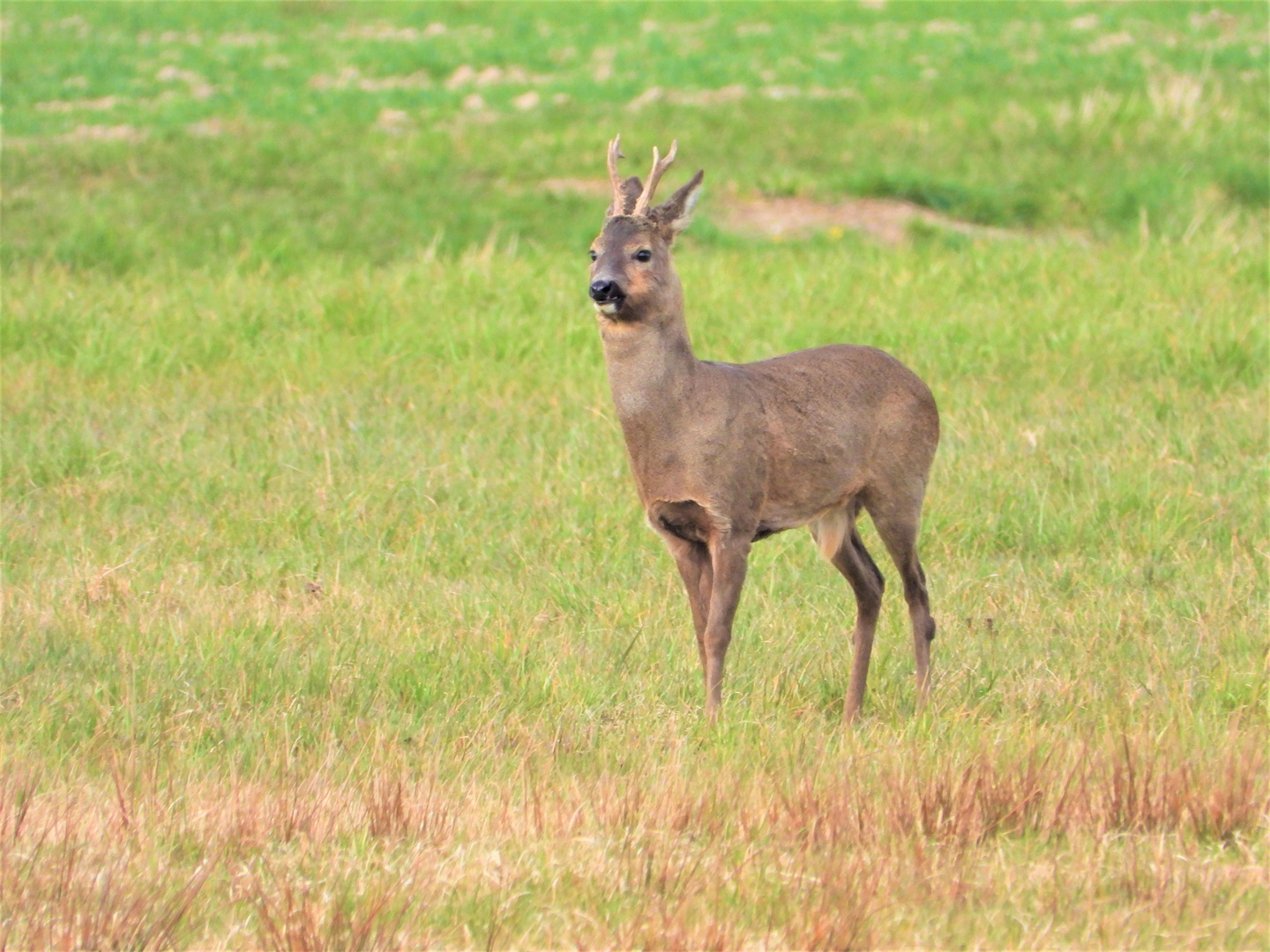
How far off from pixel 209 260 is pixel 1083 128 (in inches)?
362

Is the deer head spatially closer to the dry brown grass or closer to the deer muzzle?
the deer muzzle

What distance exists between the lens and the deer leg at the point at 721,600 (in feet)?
16.2

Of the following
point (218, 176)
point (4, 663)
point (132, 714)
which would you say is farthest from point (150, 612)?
point (218, 176)

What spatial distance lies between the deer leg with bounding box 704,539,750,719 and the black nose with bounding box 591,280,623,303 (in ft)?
2.56

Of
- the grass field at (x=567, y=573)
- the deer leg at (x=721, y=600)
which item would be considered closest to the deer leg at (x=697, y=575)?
the deer leg at (x=721, y=600)

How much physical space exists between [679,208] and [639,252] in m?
0.27

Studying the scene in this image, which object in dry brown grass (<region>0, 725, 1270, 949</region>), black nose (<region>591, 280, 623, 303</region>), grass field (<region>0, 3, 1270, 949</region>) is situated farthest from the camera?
black nose (<region>591, 280, 623, 303</region>)

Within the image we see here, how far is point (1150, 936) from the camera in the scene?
337cm

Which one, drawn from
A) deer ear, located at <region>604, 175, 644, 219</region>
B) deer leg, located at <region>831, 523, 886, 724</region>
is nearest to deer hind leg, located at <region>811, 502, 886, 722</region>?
deer leg, located at <region>831, 523, 886, 724</region>

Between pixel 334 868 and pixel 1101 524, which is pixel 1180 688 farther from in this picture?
pixel 334 868

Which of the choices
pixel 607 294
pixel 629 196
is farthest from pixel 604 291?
pixel 629 196

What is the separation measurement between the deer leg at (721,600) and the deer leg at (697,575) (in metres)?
0.16

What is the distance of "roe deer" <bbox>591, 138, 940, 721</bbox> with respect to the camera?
4934 mm

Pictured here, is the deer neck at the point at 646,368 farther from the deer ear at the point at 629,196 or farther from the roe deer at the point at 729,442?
the deer ear at the point at 629,196
